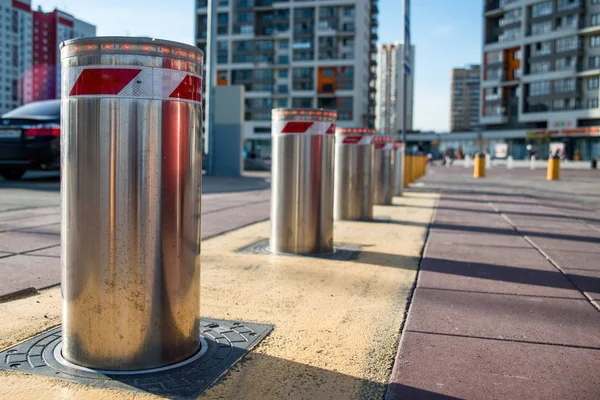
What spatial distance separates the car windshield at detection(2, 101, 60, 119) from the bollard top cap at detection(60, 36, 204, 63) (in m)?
13.3

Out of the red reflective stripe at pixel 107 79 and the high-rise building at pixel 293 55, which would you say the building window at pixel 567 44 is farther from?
the red reflective stripe at pixel 107 79

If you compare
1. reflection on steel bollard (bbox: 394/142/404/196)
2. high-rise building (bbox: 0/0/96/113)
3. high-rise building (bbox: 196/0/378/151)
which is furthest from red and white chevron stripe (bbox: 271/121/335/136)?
high-rise building (bbox: 196/0/378/151)

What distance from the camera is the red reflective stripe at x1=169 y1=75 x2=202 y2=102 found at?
3303mm

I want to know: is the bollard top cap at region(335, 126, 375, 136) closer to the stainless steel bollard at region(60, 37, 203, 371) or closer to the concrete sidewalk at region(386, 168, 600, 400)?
the concrete sidewalk at region(386, 168, 600, 400)

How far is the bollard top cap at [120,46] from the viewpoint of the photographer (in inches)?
124

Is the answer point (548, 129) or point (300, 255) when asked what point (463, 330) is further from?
point (548, 129)

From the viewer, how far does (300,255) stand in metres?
7.14

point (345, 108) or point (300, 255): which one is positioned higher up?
point (345, 108)

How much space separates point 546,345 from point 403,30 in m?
19.9

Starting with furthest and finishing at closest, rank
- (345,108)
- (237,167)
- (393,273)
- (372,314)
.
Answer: (345,108)
(237,167)
(393,273)
(372,314)

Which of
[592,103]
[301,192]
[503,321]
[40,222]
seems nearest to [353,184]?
[301,192]

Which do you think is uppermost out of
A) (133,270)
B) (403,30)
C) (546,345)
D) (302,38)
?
(302,38)

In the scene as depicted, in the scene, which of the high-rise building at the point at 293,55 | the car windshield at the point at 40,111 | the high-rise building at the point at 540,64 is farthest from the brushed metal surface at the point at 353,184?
the high-rise building at the point at 293,55

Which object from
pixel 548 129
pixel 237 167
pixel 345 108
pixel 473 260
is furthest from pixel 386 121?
pixel 473 260
